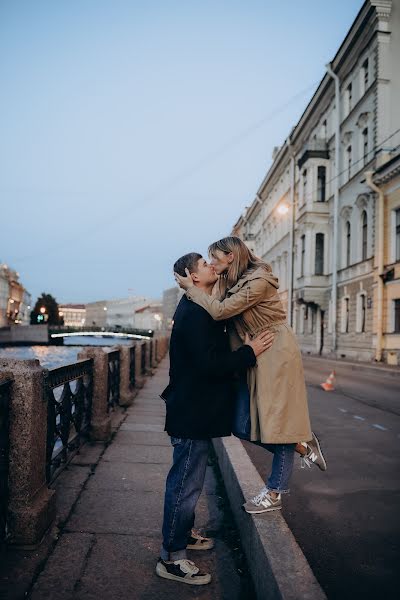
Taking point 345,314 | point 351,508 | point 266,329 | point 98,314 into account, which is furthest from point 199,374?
point 98,314

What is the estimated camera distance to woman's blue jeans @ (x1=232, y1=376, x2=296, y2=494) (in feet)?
9.20

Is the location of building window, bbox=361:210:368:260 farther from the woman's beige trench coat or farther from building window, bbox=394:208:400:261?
the woman's beige trench coat

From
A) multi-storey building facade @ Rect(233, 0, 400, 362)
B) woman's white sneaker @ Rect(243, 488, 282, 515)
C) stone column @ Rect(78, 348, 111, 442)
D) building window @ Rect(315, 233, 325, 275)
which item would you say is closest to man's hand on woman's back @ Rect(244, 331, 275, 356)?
woman's white sneaker @ Rect(243, 488, 282, 515)

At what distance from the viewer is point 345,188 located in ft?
87.4

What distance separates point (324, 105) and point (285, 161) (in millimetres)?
8397

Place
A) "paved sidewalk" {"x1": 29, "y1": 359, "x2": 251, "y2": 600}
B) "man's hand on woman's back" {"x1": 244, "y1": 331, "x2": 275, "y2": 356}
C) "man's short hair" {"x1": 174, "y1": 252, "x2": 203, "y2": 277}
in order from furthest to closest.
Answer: "man's short hair" {"x1": 174, "y1": 252, "x2": 203, "y2": 277} < "man's hand on woman's back" {"x1": 244, "y1": 331, "x2": 275, "y2": 356} < "paved sidewalk" {"x1": 29, "y1": 359, "x2": 251, "y2": 600}

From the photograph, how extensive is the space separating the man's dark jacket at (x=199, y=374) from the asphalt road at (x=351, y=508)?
96 centimetres

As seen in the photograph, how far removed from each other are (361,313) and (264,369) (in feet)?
73.4

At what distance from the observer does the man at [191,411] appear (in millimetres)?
2572

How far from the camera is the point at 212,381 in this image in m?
2.66

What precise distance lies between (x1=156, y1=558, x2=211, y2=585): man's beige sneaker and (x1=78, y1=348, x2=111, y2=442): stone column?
→ 3.07 m

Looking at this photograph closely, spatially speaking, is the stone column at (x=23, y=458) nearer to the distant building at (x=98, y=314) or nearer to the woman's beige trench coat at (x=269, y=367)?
the woman's beige trench coat at (x=269, y=367)

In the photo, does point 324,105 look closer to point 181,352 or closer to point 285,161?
point 285,161

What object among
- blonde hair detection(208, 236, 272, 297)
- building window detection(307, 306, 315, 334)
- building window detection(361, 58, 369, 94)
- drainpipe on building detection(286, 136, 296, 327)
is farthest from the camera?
drainpipe on building detection(286, 136, 296, 327)
